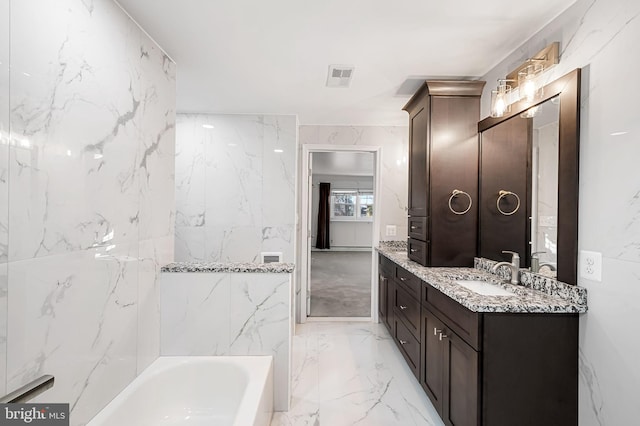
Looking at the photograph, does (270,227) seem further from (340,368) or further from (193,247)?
(340,368)

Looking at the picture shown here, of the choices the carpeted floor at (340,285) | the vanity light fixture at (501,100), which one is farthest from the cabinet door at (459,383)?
the carpeted floor at (340,285)

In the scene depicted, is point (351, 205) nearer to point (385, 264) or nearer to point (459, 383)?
point (385, 264)

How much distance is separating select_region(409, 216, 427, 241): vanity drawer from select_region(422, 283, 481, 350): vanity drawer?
0.54 m

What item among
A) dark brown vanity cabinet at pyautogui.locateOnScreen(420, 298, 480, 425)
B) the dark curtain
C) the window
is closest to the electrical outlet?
dark brown vanity cabinet at pyautogui.locateOnScreen(420, 298, 480, 425)

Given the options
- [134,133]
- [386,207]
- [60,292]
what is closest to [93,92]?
[134,133]

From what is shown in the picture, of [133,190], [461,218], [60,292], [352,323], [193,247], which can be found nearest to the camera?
[60,292]

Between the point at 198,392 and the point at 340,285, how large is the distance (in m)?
3.89

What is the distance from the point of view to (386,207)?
152 inches

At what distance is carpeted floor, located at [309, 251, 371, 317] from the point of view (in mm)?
4281

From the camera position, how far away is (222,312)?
2049mm

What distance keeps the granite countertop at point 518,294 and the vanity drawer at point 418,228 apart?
0.38 m

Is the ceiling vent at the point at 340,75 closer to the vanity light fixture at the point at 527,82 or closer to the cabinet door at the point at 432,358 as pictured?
the vanity light fixture at the point at 527,82

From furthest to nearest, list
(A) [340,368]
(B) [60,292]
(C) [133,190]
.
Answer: (A) [340,368], (C) [133,190], (B) [60,292]

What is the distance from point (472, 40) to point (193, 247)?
3.18 meters
